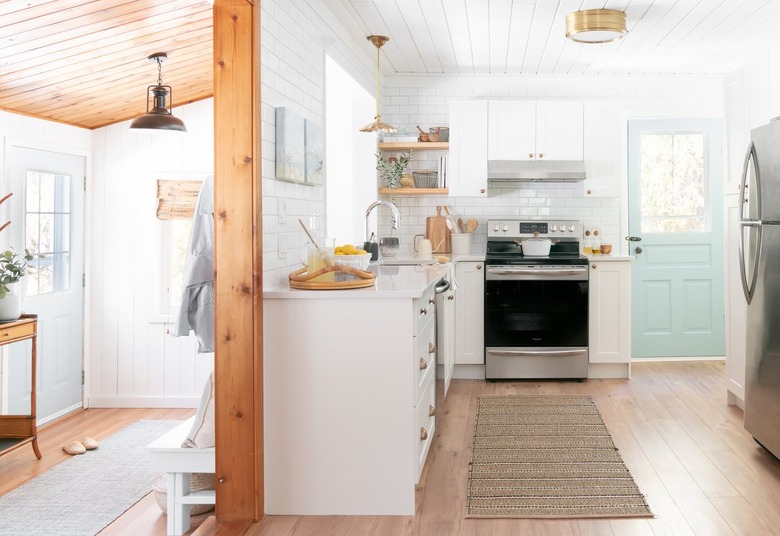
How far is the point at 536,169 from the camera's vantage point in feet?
19.1

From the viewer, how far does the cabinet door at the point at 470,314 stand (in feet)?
18.1

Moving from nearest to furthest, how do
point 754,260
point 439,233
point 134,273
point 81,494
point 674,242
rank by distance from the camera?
point 81,494
point 754,260
point 134,273
point 439,233
point 674,242

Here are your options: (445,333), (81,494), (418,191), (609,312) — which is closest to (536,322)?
(609,312)

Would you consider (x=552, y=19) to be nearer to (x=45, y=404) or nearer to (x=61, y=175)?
(x=61, y=175)

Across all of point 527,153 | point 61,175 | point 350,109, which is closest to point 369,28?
point 350,109

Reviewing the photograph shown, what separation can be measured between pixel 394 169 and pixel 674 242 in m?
2.52

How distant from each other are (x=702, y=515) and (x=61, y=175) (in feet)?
13.9

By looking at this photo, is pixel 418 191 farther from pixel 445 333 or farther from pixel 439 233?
pixel 445 333

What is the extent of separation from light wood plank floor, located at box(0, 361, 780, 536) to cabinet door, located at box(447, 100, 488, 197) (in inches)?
64.3

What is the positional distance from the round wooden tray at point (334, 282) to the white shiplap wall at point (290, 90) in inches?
5.4

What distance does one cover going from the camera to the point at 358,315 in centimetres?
286

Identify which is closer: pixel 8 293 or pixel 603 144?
pixel 8 293

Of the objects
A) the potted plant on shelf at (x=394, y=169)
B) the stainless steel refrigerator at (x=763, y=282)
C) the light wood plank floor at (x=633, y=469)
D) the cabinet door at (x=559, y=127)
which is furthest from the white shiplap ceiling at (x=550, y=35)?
the light wood plank floor at (x=633, y=469)

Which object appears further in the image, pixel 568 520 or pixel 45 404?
pixel 45 404
